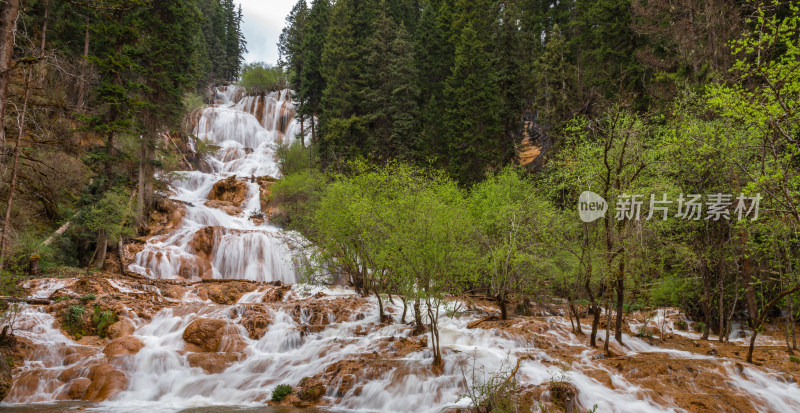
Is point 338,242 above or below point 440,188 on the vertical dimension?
below

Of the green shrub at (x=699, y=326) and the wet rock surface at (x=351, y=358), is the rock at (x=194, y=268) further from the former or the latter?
A: the green shrub at (x=699, y=326)

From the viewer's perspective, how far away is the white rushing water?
2334 cm

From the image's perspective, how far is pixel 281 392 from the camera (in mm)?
10727

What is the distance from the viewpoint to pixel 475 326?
14984 millimetres

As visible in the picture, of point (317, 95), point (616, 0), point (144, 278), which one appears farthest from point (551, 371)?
point (317, 95)

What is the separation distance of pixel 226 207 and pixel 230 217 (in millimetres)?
1647

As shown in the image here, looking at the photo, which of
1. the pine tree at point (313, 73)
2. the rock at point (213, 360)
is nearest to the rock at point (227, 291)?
the rock at point (213, 360)

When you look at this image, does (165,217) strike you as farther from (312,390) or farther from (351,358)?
(312,390)

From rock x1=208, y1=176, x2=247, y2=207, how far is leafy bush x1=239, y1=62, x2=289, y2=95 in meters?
29.9

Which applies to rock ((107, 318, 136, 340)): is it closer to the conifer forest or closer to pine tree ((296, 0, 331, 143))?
the conifer forest

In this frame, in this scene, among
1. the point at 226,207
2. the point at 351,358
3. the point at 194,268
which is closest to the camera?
the point at 351,358

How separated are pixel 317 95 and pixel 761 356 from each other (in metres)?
35.7

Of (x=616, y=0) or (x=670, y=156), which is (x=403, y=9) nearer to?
(x=616, y=0)

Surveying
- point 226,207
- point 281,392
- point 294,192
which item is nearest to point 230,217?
point 226,207
